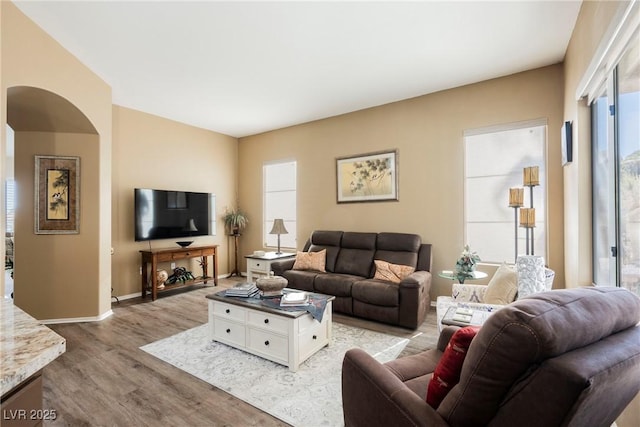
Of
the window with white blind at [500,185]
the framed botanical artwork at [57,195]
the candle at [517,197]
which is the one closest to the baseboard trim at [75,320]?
the framed botanical artwork at [57,195]

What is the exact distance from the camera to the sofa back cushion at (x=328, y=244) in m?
4.54

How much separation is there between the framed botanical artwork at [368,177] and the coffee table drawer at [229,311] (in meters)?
2.69

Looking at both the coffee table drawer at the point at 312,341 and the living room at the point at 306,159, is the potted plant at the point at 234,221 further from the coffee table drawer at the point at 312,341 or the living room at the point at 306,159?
the coffee table drawer at the point at 312,341

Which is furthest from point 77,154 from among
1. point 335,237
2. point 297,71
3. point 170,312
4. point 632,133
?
point 632,133

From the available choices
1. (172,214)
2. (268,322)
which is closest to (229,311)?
(268,322)

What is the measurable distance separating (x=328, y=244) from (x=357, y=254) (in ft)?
1.93

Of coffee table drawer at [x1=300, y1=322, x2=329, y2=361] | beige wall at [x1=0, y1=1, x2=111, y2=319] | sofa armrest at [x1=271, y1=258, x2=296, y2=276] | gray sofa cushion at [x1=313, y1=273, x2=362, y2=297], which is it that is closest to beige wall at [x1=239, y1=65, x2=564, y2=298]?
sofa armrest at [x1=271, y1=258, x2=296, y2=276]

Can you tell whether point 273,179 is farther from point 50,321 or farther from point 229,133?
point 50,321

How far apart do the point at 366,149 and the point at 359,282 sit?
2.18m

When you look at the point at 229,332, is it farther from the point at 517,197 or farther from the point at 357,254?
the point at 517,197

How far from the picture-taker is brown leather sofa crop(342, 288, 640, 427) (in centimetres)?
81

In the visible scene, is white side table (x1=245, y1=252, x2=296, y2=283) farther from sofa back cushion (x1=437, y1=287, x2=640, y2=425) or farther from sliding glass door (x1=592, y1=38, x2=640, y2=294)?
sofa back cushion (x1=437, y1=287, x2=640, y2=425)

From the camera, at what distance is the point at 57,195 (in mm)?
3619

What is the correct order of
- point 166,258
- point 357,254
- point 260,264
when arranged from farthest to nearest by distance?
point 260,264 < point 166,258 < point 357,254
